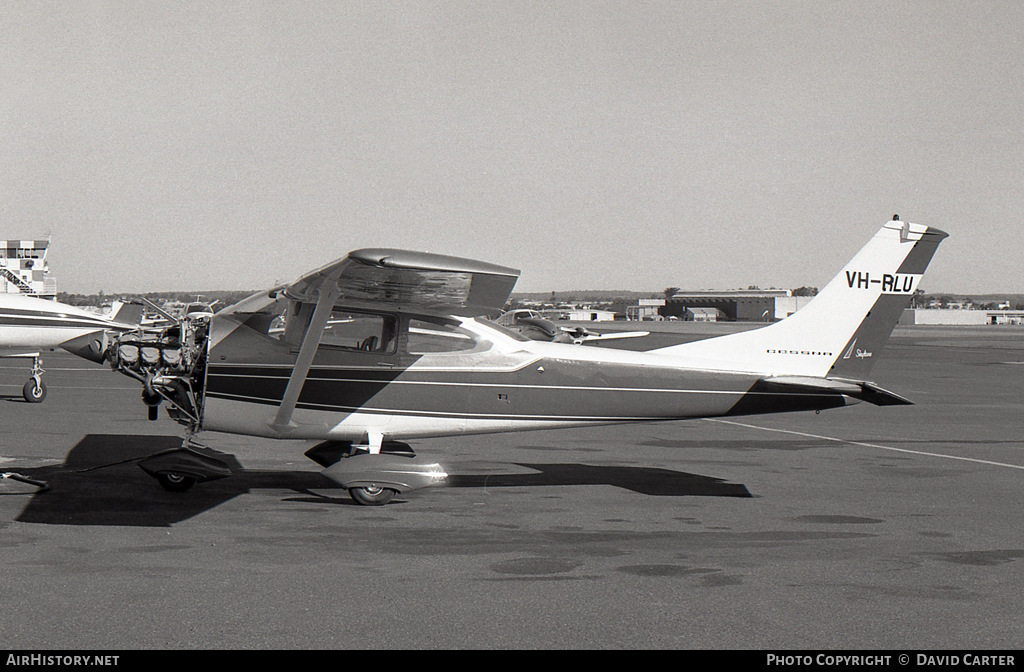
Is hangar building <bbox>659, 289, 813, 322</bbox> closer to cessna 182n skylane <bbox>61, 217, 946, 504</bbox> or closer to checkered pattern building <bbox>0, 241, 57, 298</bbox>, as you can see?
checkered pattern building <bbox>0, 241, 57, 298</bbox>

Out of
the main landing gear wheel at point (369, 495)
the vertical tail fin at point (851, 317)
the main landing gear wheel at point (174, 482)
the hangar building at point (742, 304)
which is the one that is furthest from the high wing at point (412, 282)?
the hangar building at point (742, 304)

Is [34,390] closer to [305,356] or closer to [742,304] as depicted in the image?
[305,356]

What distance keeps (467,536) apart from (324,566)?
3.96ft

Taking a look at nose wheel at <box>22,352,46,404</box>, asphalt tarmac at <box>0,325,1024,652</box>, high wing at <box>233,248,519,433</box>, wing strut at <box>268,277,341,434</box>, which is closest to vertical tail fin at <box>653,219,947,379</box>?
asphalt tarmac at <box>0,325,1024,652</box>

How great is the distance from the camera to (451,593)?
5.04 meters

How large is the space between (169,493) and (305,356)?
1733 mm

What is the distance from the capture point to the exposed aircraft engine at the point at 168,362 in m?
7.62

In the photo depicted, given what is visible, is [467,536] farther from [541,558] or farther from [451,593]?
[451,593]

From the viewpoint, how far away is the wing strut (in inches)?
292

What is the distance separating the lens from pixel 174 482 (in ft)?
25.7

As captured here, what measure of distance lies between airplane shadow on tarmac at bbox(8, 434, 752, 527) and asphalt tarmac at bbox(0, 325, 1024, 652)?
4cm

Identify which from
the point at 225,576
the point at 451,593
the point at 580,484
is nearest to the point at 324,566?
the point at 225,576
